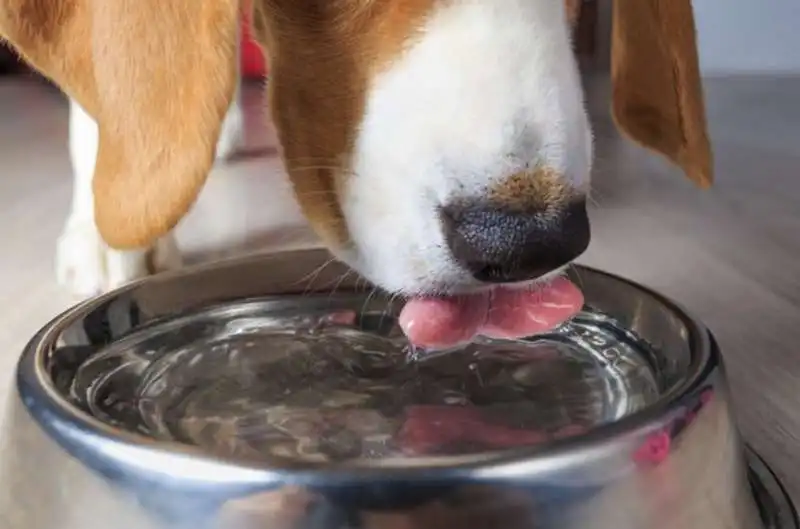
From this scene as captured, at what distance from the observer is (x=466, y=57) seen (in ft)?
2.57

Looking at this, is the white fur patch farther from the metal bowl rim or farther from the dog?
the dog

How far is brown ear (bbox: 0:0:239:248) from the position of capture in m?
0.85

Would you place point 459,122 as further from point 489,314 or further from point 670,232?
point 670,232

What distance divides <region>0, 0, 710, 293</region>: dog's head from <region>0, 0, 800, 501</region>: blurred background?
0.15m

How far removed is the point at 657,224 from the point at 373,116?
3.04 ft

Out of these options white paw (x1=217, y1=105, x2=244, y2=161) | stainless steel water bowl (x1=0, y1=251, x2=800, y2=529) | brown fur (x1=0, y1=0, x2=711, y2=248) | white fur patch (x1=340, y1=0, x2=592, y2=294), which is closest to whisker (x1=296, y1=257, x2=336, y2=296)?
stainless steel water bowl (x1=0, y1=251, x2=800, y2=529)

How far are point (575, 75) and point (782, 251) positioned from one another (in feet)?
2.64

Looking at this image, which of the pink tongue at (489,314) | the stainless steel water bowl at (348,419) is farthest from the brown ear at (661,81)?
the pink tongue at (489,314)

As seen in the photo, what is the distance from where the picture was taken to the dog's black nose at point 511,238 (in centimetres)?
75

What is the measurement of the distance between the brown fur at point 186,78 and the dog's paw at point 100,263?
15.3 inches

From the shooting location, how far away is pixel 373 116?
2.73 ft

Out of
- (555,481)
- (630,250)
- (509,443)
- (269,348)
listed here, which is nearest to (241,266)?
(269,348)

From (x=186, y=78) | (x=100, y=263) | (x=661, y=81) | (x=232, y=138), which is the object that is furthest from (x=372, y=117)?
(x=232, y=138)

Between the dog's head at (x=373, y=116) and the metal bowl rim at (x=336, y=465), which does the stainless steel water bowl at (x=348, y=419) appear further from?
the dog's head at (x=373, y=116)
